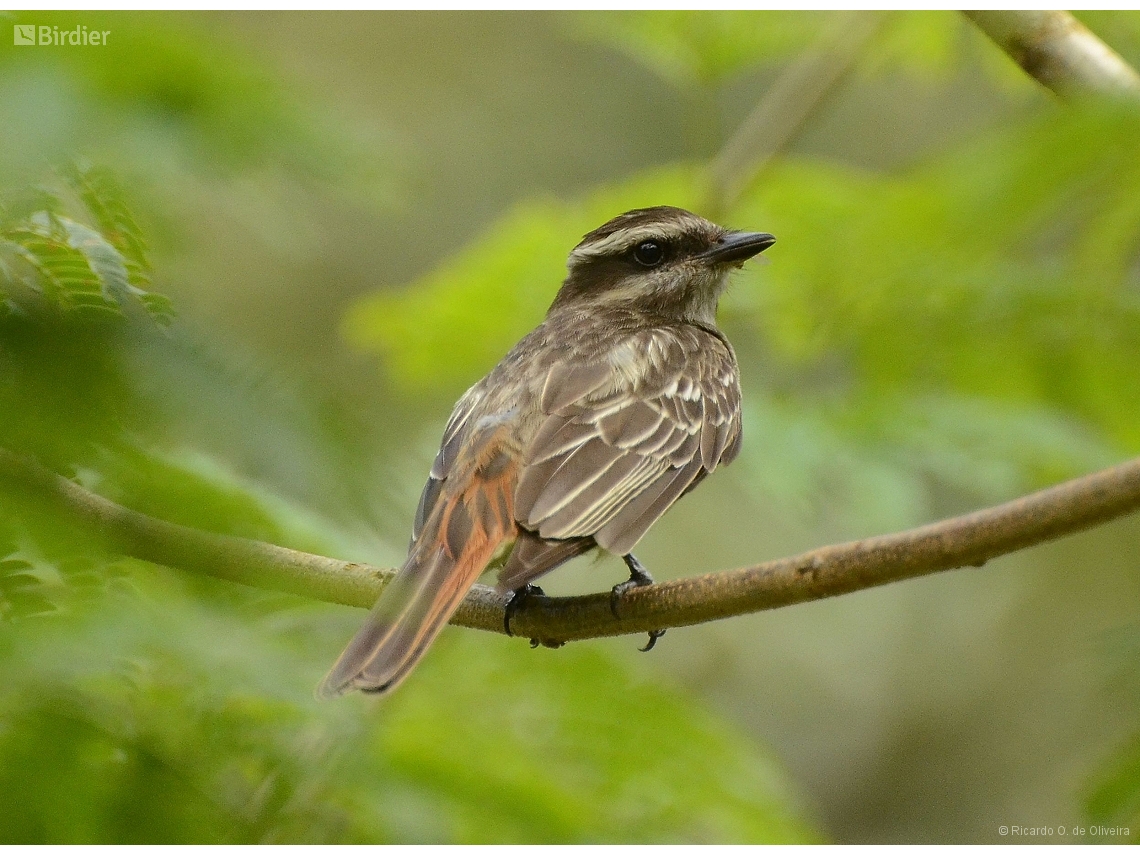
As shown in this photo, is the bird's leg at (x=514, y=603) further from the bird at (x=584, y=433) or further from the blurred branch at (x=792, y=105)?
the blurred branch at (x=792, y=105)

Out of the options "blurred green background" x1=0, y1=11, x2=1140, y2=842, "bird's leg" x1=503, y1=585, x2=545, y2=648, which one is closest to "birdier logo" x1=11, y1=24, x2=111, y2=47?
"blurred green background" x1=0, y1=11, x2=1140, y2=842

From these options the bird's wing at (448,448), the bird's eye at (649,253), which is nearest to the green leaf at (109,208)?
the bird's wing at (448,448)

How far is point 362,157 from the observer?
1331 millimetres

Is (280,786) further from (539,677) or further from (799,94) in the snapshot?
(799,94)

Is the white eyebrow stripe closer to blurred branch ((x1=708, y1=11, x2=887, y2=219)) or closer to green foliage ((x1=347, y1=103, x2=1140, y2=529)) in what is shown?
green foliage ((x1=347, y1=103, x2=1140, y2=529))

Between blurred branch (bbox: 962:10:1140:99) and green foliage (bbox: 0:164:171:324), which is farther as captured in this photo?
blurred branch (bbox: 962:10:1140:99)

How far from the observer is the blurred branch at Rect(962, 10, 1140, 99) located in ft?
9.32

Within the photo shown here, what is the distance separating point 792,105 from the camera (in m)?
4.85

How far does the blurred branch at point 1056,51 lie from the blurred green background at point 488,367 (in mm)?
336

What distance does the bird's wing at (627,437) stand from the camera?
2.90 metres

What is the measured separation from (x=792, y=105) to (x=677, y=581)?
303 centimetres

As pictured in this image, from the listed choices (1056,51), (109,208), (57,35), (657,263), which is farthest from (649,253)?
(109,208)

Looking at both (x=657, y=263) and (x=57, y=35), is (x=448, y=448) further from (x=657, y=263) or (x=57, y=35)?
(x=57, y=35)

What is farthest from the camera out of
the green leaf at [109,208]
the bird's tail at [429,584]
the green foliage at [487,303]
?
the green foliage at [487,303]
